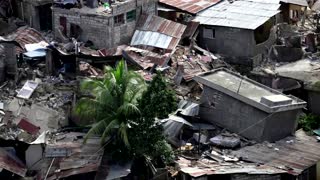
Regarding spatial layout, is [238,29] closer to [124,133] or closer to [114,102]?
[114,102]

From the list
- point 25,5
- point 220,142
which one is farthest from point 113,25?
point 220,142

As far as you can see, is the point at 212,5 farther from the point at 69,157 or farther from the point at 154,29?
the point at 69,157

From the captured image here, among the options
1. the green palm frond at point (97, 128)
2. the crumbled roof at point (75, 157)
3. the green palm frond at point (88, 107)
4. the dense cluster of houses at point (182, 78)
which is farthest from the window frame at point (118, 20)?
the green palm frond at point (97, 128)

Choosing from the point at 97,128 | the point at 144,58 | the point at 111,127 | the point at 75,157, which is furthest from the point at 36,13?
the point at 111,127

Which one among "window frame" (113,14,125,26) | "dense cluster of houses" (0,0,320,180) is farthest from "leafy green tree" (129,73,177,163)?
"window frame" (113,14,125,26)

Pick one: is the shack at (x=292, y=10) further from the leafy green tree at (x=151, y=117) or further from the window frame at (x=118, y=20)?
the leafy green tree at (x=151, y=117)
